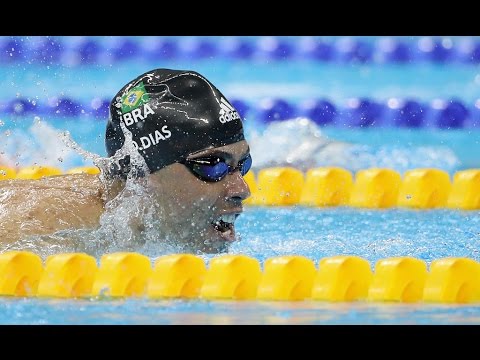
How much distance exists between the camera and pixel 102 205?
3.99m

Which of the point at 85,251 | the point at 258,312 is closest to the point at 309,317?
the point at 258,312

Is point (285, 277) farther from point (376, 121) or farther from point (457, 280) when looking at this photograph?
point (376, 121)

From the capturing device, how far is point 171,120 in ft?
13.1

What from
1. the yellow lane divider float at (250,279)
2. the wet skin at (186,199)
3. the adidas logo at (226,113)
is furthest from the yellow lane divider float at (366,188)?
the yellow lane divider float at (250,279)

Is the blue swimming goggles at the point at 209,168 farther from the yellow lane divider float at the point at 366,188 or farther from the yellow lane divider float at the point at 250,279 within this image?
the yellow lane divider float at the point at 366,188

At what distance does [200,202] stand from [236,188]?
0.15 m

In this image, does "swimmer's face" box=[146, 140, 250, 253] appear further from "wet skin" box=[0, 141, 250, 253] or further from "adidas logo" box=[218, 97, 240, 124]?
"adidas logo" box=[218, 97, 240, 124]

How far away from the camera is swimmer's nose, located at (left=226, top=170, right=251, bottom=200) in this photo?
13.1 ft

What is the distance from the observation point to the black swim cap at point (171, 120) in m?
4.01

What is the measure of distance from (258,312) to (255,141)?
388 cm

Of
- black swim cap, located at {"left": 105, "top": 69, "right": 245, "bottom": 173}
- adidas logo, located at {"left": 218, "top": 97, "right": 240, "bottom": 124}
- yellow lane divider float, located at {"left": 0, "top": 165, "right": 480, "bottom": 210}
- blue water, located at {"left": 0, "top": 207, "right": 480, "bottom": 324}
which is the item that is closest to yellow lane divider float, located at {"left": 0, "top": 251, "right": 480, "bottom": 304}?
blue water, located at {"left": 0, "top": 207, "right": 480, "bottom": 324}

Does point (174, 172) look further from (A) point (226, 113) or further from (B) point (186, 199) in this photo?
(A) point (226, 113)

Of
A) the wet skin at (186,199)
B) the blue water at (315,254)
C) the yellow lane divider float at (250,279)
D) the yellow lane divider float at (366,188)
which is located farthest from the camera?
the yellow lane divider float at (366,188)

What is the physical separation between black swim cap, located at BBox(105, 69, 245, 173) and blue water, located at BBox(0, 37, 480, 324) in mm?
669
